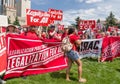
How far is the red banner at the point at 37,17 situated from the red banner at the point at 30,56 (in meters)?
3.47

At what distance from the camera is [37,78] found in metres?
9.87

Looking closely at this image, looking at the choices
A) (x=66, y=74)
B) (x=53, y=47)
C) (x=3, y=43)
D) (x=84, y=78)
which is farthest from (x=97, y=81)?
(x=3, y=43)

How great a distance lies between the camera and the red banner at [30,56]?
9484 millimetres

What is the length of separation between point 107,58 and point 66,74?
5681 mm

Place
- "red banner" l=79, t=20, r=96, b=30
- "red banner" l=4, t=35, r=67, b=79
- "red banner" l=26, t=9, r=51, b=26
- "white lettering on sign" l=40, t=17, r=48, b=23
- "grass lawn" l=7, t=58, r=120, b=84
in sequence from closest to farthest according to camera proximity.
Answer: "red banner" l=4, t=35, r=67, b=79 → "grass lawn" l=7, t=58, r=120, b=84 → "red banner" l=26, t=9, r=51, b=26 → "white lettering on sign" l=40, t=17, r=48, b=23 → "red banner" l=79, t=20, r=96, b=30

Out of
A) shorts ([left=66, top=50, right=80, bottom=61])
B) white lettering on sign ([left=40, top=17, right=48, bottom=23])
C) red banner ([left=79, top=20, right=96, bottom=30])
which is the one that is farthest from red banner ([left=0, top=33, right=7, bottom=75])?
red banner ([left=79, top=20, right=96, bottom=30])

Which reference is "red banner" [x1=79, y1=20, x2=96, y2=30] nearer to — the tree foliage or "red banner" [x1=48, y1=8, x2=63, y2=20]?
"red banner" [x1=48, y1=8, x2=63, y2=20]

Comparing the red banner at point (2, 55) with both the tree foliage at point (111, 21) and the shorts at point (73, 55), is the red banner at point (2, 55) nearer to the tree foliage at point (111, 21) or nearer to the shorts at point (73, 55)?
the shorts at point (73, 55)

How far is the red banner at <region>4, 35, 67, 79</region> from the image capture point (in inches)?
373

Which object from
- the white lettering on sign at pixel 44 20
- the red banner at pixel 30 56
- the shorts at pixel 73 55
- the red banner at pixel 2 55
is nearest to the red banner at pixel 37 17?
the white lettering on sign at pixel 44 20

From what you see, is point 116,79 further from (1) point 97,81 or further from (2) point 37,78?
(2) point 37,78

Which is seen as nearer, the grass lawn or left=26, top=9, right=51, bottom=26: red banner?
the grass lawn

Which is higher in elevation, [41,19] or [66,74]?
[41,19]

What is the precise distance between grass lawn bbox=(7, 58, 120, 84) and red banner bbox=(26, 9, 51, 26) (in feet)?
11.1
